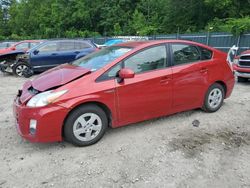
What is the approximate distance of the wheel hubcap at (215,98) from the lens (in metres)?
5.35

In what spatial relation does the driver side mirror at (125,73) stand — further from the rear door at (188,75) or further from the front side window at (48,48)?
the front side window at (48,48)

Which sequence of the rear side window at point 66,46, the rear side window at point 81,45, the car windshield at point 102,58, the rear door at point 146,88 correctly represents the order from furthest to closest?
the rear side window at point 81,45
the rear side window at point 66,46
the car windshield at point 102,58
the rear door at point 146,88

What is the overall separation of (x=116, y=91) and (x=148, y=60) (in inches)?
34.3

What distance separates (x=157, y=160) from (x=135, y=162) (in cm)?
30

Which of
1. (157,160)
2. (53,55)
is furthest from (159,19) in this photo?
(157,160)

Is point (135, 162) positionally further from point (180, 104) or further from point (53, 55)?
point (53, 55)

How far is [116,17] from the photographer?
36594 mm

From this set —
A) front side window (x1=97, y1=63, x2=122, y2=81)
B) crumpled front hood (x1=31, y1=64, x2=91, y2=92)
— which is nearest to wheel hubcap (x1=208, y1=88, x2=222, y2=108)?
front side window (x1=97, y1=63, x2=122, y2=81)

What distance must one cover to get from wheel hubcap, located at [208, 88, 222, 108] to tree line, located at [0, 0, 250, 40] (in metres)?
16.6

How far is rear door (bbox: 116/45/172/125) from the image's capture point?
4.24 meters

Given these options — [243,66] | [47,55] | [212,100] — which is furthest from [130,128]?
[47,55]

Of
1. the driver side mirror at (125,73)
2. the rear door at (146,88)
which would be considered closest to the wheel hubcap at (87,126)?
the rear door at (146,88)

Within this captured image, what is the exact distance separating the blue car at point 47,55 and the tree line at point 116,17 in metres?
12.8

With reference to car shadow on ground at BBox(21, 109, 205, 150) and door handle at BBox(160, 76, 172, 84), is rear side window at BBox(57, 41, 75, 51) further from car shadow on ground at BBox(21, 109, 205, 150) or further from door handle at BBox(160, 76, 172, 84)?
door handle at BBox(160, 76, 172, 84)
